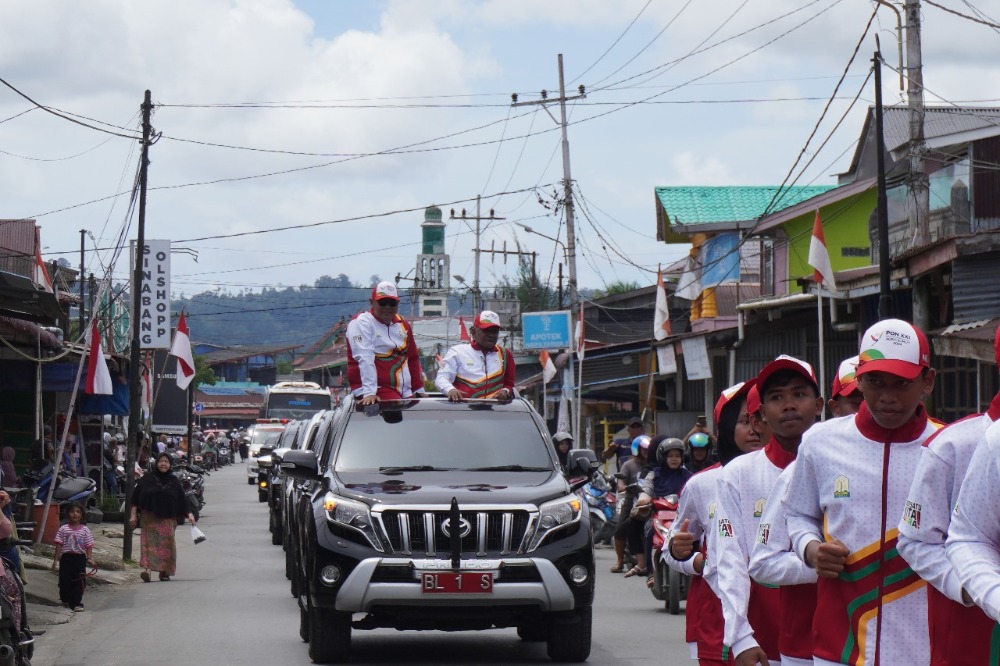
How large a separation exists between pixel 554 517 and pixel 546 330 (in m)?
32.0

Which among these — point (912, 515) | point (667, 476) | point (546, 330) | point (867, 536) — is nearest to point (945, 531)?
point (912, 515)

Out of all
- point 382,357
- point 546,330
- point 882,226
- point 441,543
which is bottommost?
point 441,543

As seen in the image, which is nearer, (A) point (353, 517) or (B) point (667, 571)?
(A) point (353, 517)

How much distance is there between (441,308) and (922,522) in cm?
12950

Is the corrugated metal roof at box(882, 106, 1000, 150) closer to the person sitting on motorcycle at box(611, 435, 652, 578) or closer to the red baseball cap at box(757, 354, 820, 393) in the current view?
the person sitting on motorcycle at box(611, 435, 652, 578)

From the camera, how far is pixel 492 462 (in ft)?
40.8

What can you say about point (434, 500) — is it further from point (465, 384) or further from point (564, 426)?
point (564, 426)

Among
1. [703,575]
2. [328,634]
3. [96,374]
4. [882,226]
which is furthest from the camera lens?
[96,374]

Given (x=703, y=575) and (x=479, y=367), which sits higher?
(x=479, y=367)

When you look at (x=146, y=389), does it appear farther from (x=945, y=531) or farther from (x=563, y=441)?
(x=945, y=531)

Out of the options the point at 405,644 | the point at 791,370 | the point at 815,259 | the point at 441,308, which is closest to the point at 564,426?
the point at 815,259

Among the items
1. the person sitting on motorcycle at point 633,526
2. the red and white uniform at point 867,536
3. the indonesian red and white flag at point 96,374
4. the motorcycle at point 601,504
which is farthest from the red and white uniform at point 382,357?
the indonesian red and white flag at point 96,374

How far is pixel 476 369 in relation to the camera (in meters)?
14.2

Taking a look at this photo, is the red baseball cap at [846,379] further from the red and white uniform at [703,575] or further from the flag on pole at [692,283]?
the flag on pole at [692,283]
